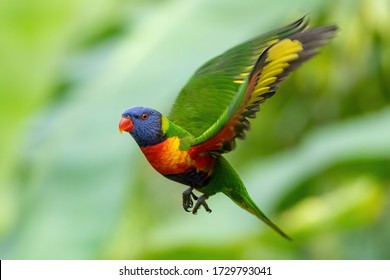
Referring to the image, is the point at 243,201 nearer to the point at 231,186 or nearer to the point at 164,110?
the point at 231,186

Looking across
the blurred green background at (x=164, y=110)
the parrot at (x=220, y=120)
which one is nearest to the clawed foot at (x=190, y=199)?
the parrot at (x=220, y=120)

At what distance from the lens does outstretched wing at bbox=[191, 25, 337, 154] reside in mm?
192

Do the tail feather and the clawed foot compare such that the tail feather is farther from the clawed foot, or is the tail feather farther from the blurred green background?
the blurred green background

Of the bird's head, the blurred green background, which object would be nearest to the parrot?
the bird's head

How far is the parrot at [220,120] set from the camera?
0.20 meters

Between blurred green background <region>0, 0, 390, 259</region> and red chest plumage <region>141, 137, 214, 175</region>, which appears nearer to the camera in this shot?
red chest plumage <region>141, 137, 214, 175</region>

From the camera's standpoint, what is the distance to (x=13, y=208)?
92 centimetres

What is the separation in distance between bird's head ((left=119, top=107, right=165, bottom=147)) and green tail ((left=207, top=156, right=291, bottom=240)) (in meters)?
0.02

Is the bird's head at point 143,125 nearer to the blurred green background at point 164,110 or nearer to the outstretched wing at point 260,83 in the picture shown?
the outstretched wing at point 260,83

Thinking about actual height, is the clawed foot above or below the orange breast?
below

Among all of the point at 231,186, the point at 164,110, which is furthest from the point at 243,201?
the point at 164,110

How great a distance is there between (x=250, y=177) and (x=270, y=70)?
77 cm

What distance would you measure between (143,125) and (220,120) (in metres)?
0.02

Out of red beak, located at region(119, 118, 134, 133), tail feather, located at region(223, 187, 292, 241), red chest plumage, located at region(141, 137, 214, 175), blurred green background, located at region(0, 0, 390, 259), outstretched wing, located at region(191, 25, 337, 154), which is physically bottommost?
blurred green background, located at region(0, 0, 390, 259)
